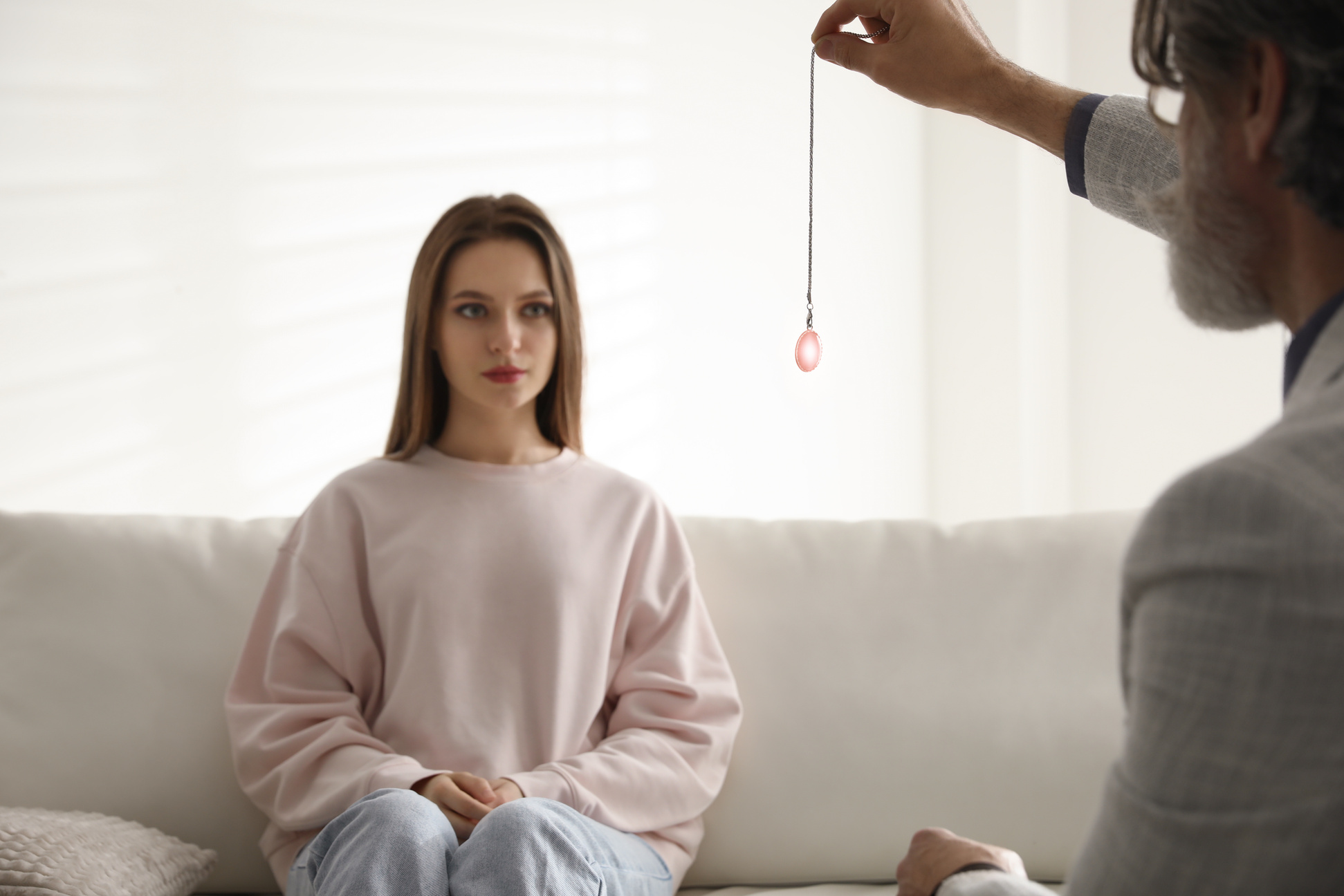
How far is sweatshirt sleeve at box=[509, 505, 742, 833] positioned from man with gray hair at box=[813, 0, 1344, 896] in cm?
72

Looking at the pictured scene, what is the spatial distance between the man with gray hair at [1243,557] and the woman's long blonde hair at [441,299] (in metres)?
1.13

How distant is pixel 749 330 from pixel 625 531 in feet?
4.60

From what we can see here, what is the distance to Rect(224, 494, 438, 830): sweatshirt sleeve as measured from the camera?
4.78 feet

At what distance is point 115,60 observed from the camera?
2238 millimetres

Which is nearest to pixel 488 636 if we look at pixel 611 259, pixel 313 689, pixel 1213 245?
pixel 313 689

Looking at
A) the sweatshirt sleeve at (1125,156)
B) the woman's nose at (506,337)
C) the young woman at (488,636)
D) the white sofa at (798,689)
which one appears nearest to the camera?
the sweatshirt sleeve at (1125,156)

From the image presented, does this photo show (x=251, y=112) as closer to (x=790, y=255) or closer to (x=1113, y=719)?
(x=790, y=255)

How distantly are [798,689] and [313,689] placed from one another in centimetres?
70

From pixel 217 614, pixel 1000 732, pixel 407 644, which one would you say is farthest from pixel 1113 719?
pixel 217 614

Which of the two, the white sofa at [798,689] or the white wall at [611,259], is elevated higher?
the white wall at [611,259]

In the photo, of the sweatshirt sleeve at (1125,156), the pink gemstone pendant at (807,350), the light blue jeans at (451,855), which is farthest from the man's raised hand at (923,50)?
the light blue jeans at (451,855)

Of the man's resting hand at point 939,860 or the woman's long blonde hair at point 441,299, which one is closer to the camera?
the man's resting hand at point 939,860

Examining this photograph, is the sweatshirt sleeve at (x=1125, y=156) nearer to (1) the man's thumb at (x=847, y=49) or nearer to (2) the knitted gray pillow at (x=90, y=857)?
(1) the man's thumb at (x=847, y=49)

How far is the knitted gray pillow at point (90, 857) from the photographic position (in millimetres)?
1211
